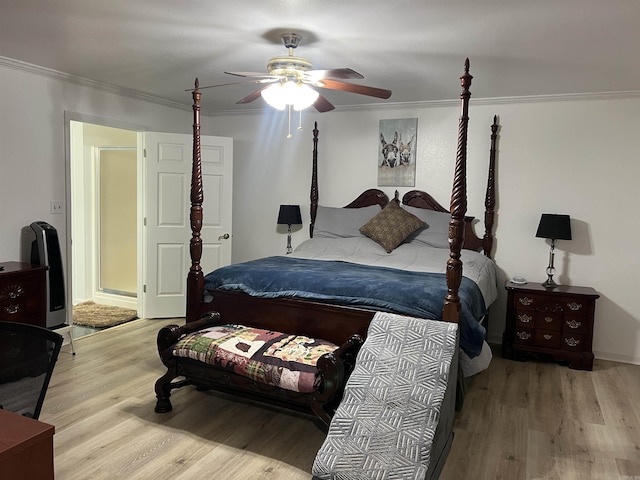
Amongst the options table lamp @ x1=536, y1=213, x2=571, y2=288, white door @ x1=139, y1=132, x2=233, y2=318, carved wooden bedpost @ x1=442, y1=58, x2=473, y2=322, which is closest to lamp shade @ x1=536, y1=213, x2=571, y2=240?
table lamp @ x1=536, y1=213, x2=571, y2=288

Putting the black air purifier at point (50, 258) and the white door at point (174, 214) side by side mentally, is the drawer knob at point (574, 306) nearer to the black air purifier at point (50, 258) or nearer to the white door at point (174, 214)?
the white door at point (174, 214)

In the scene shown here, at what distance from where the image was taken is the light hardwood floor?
8.39 ft

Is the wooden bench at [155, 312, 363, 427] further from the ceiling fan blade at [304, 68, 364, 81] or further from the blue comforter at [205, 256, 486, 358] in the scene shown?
the ceiling fan blade at [304, 68, 364, 81]

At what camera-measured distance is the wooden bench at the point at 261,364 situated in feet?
8.88

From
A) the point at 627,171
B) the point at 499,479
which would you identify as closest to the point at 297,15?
the point at 499,479

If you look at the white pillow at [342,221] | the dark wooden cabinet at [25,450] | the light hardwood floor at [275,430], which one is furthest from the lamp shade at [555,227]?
the dark wooden cabinet at [25,450]

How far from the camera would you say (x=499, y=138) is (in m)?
4.70

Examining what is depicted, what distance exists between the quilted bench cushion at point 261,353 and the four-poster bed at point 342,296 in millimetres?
76

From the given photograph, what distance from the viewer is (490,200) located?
15.3 feet

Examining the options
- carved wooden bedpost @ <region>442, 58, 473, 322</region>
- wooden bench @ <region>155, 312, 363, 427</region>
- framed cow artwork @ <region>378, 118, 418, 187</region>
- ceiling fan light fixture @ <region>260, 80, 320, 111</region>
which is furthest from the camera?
framed cow artwork @ <region>378, 118, 418, 187</region>

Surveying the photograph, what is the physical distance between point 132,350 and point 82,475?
1.94 m

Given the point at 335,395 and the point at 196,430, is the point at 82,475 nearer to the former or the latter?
the point at 196,430

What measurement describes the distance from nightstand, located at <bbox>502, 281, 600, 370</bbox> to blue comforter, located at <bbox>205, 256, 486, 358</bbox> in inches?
32.0

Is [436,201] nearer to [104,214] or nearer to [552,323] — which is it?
[552,323]
